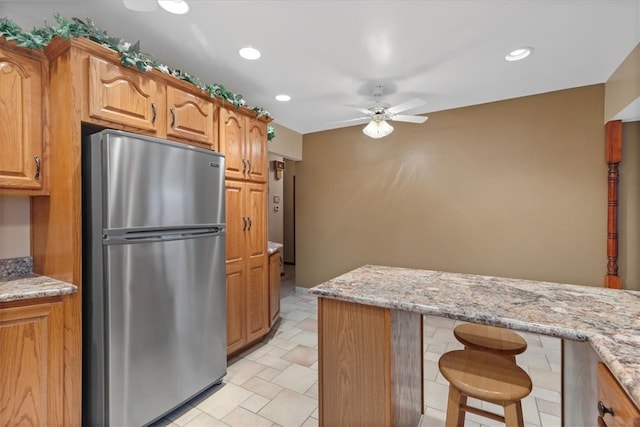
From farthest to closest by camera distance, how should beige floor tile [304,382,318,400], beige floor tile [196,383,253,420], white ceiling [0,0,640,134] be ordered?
beige floor tile [304,382,318,400], beige floor tile [196,383,253,420], white ceiling [0,0,640,134]

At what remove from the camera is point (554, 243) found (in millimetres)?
2879

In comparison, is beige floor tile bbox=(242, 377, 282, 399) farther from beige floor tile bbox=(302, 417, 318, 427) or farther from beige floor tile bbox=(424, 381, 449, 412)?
beige floor tile bbox=(424, 381, 449, 412)

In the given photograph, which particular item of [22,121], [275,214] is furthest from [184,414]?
[275,214]

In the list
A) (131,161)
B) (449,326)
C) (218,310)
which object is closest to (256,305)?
(218,310)

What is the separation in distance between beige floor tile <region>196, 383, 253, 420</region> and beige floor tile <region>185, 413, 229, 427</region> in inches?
1.2

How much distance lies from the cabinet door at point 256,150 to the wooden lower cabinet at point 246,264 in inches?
4.1

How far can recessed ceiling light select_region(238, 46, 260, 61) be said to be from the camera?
206 cm

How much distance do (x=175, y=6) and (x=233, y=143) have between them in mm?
1022

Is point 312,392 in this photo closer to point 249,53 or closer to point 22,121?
point 22,121

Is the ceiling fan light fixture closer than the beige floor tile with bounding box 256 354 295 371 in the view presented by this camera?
No

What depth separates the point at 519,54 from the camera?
2.16 m

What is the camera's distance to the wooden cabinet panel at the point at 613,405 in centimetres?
68

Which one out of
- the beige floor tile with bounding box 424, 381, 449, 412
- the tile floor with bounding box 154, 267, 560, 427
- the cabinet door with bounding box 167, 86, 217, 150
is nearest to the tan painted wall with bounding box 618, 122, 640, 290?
the tile floor with bounding box 154, 267, 560, 427

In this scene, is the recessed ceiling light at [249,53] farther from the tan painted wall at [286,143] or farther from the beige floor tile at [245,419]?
the beige floor tile at [245,419]
